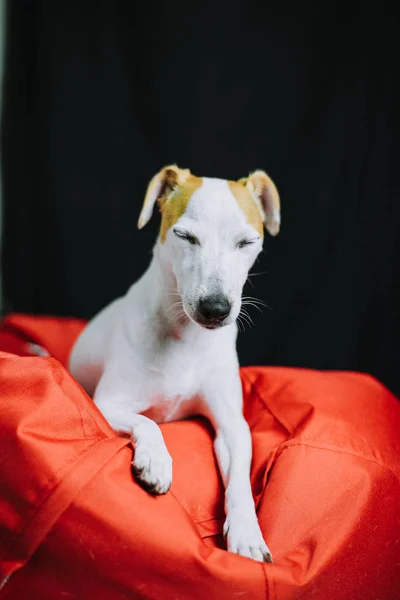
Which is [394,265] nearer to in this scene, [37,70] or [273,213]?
[273,213]

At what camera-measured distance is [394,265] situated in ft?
7.82

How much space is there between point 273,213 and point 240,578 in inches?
33.6

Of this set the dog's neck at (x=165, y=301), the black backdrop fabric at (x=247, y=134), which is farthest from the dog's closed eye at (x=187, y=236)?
the black backdrop fabric at (x=247, y=134)

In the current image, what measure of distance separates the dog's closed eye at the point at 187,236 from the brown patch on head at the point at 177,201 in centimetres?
5

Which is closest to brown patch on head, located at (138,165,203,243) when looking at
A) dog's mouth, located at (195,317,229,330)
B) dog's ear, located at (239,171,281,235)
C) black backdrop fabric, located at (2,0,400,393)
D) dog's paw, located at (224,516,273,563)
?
dog's ear, located at (239,171,281,235)

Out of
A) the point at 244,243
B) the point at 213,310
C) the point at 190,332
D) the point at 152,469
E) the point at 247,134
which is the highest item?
the point at 247,134

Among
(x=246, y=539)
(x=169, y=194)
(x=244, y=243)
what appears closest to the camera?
(x=246, y=539)

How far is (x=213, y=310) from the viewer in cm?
126

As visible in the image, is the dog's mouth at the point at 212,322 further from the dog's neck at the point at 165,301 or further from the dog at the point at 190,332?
the dog's neck at the point at 165,301

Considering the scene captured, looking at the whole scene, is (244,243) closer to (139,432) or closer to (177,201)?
(177,201)

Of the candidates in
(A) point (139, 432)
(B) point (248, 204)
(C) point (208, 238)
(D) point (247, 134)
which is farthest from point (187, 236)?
(D) point (247, 134)

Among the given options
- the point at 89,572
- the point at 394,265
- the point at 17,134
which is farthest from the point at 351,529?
the point at 17,134

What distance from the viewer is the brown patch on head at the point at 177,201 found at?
1.40 meters

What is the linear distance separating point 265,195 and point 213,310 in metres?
0.43
